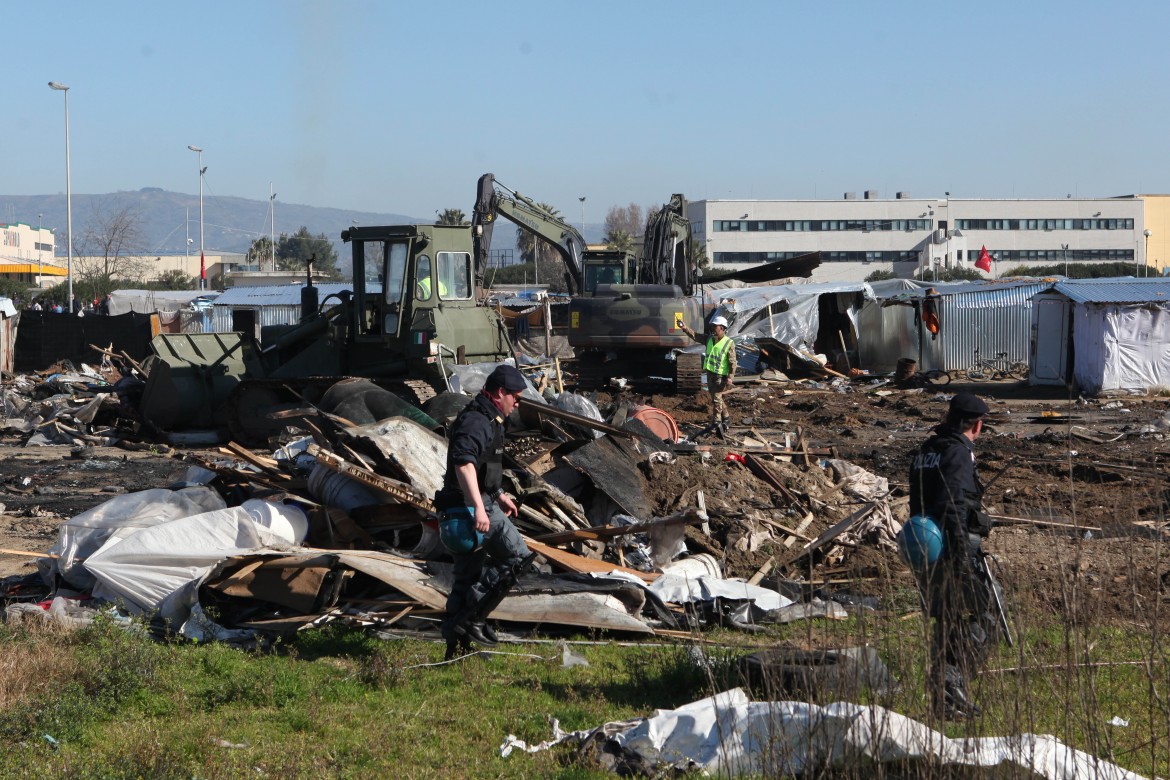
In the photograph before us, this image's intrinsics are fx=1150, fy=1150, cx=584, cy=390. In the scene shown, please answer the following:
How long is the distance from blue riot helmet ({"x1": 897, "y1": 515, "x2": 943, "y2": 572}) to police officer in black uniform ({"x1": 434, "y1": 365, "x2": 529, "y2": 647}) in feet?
7.13

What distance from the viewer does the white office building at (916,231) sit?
8588cm

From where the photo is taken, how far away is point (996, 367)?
3086 cm

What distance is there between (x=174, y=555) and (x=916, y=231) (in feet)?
278

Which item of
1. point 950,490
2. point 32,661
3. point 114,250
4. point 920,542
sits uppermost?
point 114,250

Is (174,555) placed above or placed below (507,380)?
below

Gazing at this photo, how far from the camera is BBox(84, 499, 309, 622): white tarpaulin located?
290 inches

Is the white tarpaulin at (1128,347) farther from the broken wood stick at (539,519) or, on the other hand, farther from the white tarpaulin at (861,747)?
the white tarpaulin at (861,747)

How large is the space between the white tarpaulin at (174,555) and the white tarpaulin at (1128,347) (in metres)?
20.9

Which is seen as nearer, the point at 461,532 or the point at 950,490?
the point at 950,490

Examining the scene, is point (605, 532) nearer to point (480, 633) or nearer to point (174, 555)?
point (480, 633)

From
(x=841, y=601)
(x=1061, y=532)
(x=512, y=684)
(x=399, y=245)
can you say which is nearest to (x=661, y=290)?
(x=399, y=245)

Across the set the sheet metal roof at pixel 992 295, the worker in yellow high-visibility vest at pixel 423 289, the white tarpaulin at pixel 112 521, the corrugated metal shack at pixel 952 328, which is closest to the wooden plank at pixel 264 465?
the white tarpaulin at pixel 112 521

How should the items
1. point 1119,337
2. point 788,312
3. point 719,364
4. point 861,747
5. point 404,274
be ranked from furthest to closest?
point 788,312
point 1119,337
point 404,274
point 719,364
point 861,747

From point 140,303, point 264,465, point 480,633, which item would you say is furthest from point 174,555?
point 140,303
